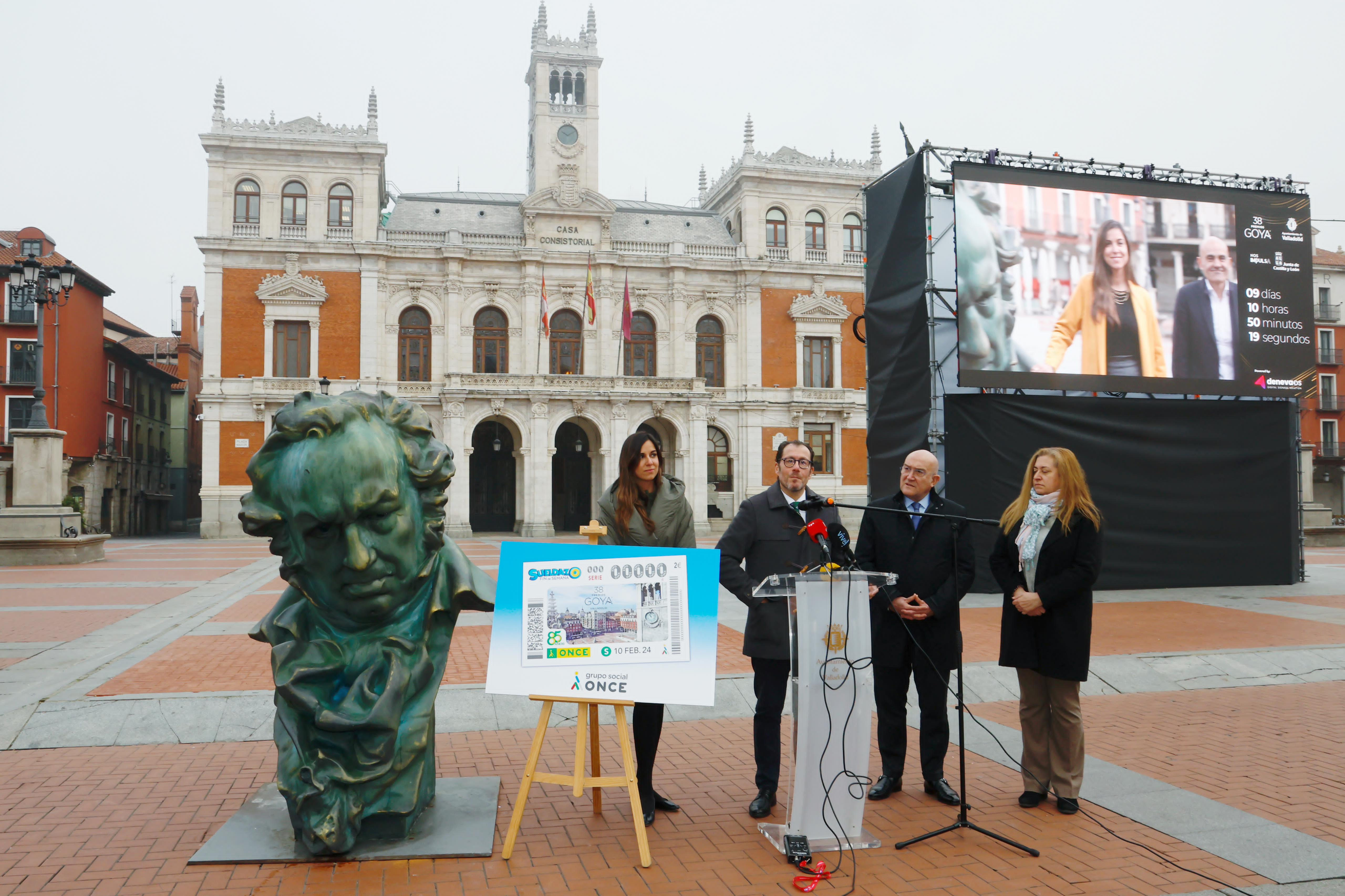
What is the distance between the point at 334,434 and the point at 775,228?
117 feet

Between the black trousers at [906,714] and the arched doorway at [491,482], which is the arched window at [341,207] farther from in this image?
the black trousers at [906,714]

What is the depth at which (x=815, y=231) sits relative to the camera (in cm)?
3825

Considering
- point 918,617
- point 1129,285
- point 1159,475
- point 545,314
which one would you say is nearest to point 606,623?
point 918,617

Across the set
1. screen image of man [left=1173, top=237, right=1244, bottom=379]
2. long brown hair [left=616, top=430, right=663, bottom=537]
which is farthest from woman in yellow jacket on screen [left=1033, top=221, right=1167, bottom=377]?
long brown hair [left=616, top=430, right=663, bottom=537]

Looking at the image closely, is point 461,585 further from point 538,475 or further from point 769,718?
point 538,475

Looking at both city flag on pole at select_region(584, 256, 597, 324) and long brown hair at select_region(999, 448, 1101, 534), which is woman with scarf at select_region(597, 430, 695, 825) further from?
city flag on pole at select_region(584, 256, 597, 324)

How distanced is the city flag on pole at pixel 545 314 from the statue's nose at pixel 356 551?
28438mm

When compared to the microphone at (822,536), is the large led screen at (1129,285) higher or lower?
higher

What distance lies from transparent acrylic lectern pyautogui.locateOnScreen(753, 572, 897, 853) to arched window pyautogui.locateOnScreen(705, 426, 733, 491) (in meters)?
32.3

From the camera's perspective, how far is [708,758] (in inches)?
229

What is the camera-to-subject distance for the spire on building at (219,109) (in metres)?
33.2

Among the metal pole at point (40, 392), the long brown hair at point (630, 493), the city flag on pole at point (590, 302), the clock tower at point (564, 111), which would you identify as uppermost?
the clock tower at point (564, 111)

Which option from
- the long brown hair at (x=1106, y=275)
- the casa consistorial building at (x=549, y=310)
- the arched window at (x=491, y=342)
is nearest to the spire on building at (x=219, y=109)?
the casa consistorial building at (x=549, y=310)

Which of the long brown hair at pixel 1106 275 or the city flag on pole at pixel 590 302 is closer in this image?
the long brown hair at pixel 1106 275
